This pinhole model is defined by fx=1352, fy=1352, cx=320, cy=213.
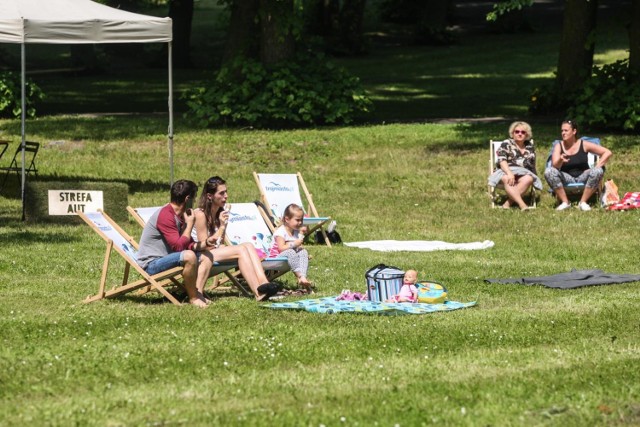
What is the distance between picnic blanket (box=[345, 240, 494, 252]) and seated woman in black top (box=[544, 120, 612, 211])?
2775mm

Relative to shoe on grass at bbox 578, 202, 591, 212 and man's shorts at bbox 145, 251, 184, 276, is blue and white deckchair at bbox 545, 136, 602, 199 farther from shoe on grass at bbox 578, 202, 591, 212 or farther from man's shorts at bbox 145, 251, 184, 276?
man's shorts at bbox 145, 251, 184, 276

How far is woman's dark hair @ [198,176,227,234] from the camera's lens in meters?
11.3

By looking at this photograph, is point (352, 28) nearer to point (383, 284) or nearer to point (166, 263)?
point (383, 284)

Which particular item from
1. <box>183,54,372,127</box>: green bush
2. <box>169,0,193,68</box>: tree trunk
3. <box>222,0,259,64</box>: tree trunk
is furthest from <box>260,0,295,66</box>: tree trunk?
<box>169,0,193,68</box>: tree trunk

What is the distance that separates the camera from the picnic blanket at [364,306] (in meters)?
10.5

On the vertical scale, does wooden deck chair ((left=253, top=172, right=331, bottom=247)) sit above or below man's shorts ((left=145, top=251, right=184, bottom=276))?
below

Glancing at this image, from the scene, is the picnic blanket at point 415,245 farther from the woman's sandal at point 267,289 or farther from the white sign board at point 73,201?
the woman's sandal at point 267,289

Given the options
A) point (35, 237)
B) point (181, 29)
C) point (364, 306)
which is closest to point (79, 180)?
point (35, 237)

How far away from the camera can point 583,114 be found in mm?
23094

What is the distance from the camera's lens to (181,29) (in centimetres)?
4262

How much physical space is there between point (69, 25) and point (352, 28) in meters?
29.7

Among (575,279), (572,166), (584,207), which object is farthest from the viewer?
(572,166)

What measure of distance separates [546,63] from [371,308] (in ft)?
99.5

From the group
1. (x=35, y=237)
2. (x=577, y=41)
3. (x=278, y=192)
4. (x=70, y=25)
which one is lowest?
(x=35, y=237)
